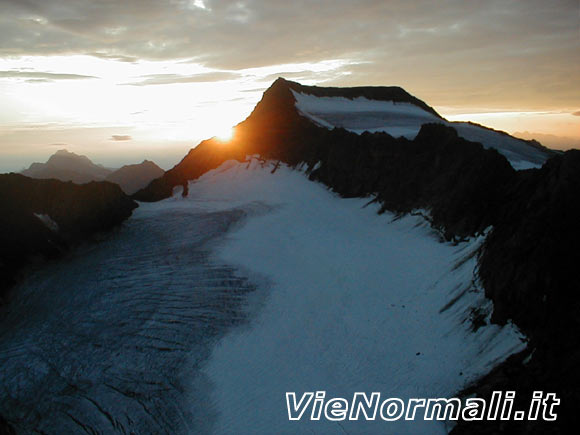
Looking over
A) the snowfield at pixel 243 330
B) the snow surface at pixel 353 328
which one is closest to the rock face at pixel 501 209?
the snow surface at pixel 353 328

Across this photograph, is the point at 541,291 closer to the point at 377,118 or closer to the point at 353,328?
the point at 353,328

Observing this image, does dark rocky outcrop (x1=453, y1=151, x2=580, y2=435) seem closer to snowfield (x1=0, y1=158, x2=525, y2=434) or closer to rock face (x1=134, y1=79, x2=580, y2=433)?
rock face (x1=134, y1=79, x2=580, y2=433)

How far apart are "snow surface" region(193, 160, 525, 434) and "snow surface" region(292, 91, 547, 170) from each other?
22844 mm

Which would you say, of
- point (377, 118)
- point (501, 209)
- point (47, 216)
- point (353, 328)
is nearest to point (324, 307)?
point (353, 328)

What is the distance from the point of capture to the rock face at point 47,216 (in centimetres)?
3771

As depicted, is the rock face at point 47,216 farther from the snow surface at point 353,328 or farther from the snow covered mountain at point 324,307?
the snow surface at point 353,328

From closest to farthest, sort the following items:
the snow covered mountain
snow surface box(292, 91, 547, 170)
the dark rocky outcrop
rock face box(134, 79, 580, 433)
Result: the dark rocky outcrop
rock face box(134, 79, 580, 433)
the snow covered mountain
snow surface box(292, 91, 547, 170)

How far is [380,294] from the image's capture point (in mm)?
28109

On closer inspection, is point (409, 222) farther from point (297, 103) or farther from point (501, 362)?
point (297, 103)

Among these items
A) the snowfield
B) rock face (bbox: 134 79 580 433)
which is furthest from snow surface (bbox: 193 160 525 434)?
rock face (bbox: 134 79 580 433)

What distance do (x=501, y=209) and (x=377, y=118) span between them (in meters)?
46.7

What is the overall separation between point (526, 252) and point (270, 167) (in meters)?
48.6

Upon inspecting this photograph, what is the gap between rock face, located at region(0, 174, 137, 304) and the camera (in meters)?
37.7

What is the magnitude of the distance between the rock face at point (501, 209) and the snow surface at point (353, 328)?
1.42m
